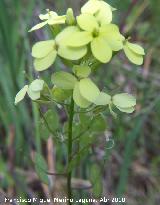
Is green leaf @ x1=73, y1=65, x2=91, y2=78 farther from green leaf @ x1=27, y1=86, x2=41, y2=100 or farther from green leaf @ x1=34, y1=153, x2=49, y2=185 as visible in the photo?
green leaf @ x1=34, y1=153, x2=49, y2=185

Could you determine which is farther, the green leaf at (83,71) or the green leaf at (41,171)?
the green leaf at (41,171)

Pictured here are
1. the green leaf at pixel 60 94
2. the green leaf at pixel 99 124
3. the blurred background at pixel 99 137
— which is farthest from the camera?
the blurred background at pixel 99 137

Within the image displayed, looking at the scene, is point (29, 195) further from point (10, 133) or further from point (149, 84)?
point (149, 84)

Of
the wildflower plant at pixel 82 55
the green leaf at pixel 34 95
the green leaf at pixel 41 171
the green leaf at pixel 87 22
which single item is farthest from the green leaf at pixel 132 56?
the green leaf at pixel 41 171

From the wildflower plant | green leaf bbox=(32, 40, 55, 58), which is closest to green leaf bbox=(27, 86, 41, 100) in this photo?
the wildflower plant

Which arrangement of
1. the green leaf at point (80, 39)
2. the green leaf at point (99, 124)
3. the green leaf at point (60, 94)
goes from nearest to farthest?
the green leaf at point (80, 39) < the green leaf at point (60, 94) < the green leaf at point (99, 124)

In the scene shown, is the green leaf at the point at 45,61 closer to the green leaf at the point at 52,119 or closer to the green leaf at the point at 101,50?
A: the green leaf at the point at 101,50
